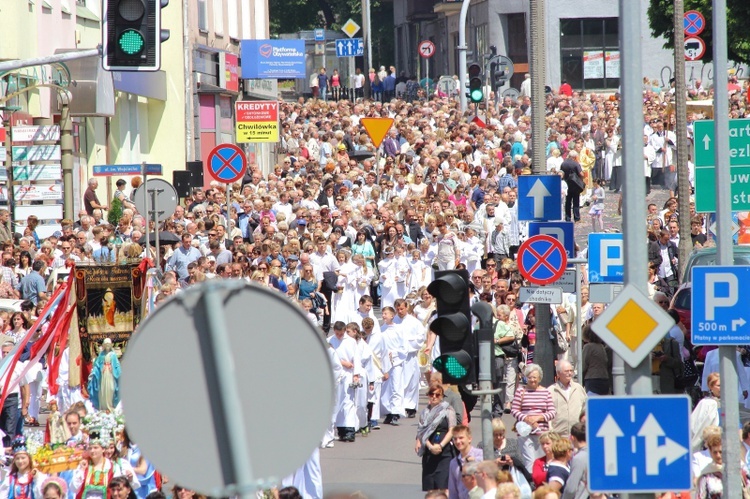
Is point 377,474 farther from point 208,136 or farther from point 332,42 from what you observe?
point 332,42

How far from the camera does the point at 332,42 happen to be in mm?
73562

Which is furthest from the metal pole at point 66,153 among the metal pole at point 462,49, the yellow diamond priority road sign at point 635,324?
the yellow diamond priority road sign at point 635,324

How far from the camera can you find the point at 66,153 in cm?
Result: 2750

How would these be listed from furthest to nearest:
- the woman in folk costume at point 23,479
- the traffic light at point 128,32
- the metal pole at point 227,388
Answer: the woman in folk costume at point 23,479 → the traffic light at point 128,32 → the metal pole at point 227,388

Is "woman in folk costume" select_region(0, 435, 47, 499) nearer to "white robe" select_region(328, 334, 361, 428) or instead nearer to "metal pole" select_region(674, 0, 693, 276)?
"white robe" select_region(328, 334, 361, 428)

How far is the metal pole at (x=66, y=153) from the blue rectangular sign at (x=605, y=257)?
42.2 ft

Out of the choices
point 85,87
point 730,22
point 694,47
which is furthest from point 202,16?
point 730,22

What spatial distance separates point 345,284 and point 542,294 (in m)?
8.79

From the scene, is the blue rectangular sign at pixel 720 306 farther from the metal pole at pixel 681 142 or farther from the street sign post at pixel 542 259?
the metal pole at pixel 681 142

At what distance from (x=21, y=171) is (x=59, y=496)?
14.1m

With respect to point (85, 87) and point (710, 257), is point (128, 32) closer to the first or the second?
point (710, 257)

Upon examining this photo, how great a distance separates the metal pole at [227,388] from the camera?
416cm

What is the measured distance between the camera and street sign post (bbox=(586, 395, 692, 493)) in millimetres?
7809

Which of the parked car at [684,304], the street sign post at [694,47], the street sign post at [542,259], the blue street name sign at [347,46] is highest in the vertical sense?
the blue street name sign at [347,46]
